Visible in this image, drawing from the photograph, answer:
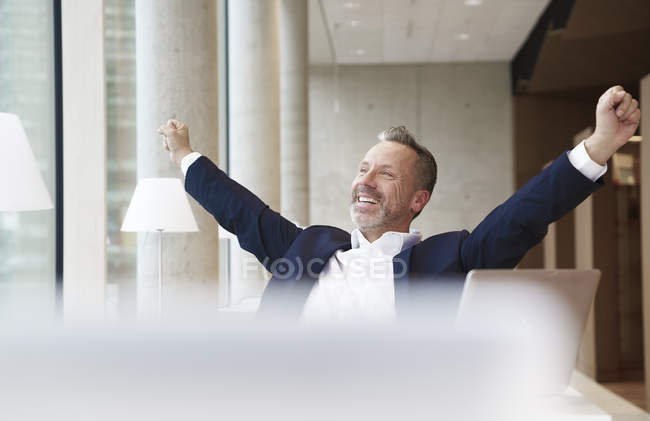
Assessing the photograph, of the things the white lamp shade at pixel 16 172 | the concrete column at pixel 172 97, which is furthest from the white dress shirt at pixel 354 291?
the concrete column at pixel 172 97

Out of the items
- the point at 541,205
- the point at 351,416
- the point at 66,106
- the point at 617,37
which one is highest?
the point at 617,37

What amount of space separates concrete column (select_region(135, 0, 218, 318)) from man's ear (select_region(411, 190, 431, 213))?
229cm

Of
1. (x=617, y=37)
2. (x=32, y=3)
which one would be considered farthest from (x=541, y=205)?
(x=617, y=37)

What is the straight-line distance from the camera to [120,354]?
414 mm

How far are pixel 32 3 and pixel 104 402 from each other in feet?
11.9

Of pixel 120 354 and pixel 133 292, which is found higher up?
pixel 120 354

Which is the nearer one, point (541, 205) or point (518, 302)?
point (518, 302)

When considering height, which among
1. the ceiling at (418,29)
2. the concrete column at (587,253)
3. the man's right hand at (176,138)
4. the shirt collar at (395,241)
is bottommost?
the concrete column at (587,253)

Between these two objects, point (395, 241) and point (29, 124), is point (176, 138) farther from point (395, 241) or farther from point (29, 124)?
point (29, 124)

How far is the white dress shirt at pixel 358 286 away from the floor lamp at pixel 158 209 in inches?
76.8

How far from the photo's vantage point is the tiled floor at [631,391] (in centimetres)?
741

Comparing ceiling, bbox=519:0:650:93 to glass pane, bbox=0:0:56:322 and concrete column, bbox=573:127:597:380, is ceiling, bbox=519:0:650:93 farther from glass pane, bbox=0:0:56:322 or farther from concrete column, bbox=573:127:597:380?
glass pane, bbox=0:0:56:322

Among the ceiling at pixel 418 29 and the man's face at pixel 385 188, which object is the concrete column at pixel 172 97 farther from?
the ceiling at pixel 418 29

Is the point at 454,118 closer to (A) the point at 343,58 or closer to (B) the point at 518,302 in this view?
(A) the point at 343,58
